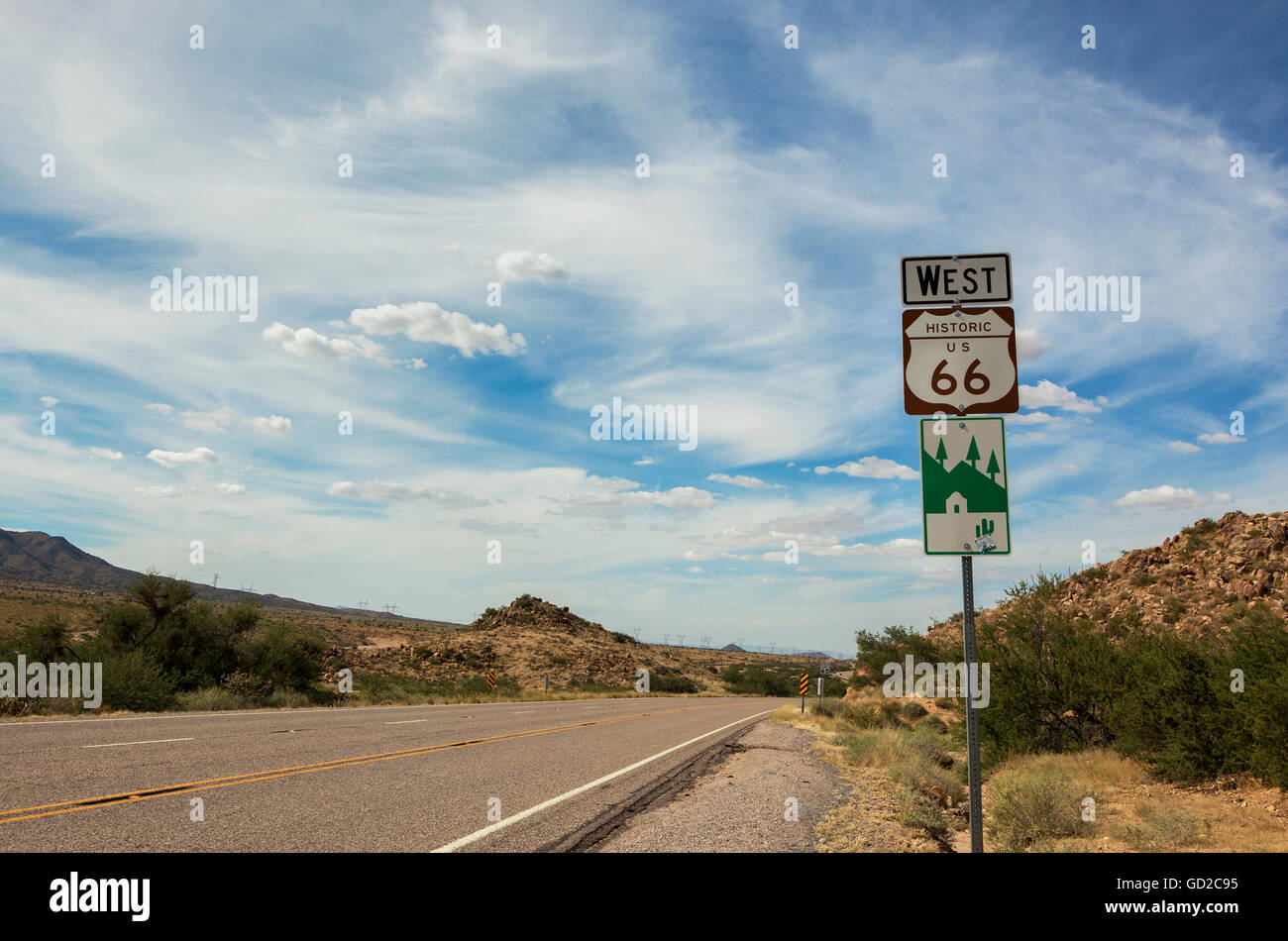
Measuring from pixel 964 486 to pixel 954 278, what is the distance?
1.34 meters

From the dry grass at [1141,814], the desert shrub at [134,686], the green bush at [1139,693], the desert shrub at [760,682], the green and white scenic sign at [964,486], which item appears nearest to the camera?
the green and white scenic sign at [964,486]

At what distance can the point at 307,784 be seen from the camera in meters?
9.18

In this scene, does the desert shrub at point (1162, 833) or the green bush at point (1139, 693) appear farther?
the green bush at point (1139, 693)

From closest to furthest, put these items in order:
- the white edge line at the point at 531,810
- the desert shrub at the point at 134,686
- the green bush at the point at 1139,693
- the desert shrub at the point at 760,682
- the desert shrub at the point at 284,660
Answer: the white edge line at the point at 531,810 < the green bush at the point at 1139,693 < the desert shrub at the point at 134,686 < the desert shrub at the point at 284,660 < the desert shrub at the point at 760,682

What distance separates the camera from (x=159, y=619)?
26531mm

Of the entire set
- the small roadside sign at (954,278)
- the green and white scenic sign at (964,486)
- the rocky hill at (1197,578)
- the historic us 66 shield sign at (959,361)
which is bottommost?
the rocky hill at (1197,578)

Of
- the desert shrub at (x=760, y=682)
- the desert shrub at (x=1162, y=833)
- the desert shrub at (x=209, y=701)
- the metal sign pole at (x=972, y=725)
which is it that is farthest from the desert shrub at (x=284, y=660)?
the desert shrub at (x=760, y=682)

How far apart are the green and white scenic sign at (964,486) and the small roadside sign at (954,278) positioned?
797 millimetres

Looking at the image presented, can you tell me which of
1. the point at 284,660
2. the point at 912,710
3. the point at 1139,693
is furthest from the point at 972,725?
the point at 284,660

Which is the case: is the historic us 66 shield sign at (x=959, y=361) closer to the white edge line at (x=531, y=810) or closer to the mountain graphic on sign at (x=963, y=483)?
the mountain graphic on sign at (x=963, y=483)

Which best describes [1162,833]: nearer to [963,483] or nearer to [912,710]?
[963,483]

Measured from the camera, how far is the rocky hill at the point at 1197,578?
90.7 feet
